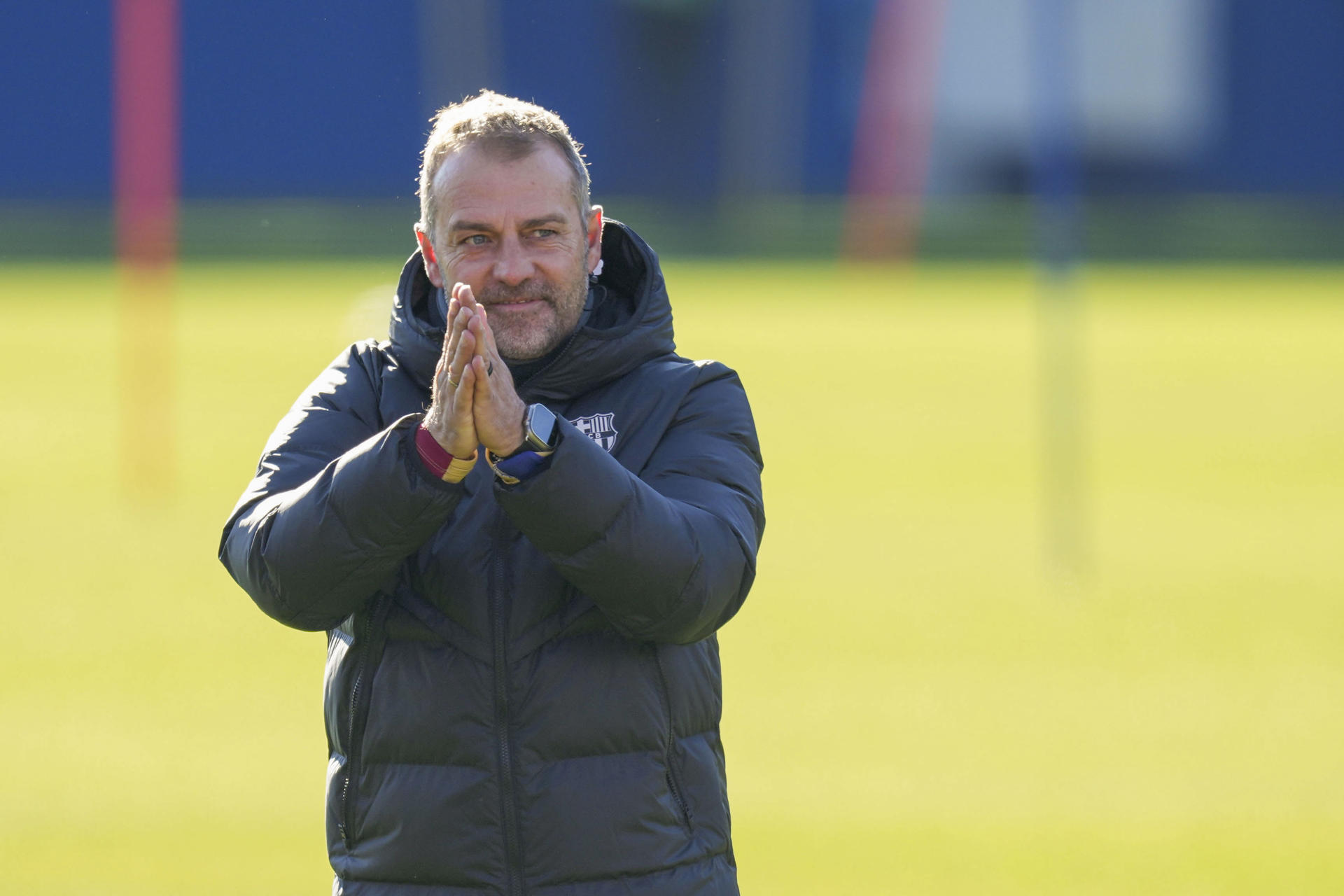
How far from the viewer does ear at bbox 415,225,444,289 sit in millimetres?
2982

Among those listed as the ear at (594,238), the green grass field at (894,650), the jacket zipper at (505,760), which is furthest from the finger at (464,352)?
the green grass field at (894,650)

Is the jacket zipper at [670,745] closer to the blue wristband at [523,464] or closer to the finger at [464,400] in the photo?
the blue wristband at [523,464]

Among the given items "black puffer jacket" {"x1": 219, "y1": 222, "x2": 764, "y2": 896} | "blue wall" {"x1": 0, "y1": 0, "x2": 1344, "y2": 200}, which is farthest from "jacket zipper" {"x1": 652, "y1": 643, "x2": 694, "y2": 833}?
"blue wall" {"x1": 0, "y1": 0, "x2": 1344, "y2": 200}

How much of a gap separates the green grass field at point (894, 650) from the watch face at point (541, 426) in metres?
3.54

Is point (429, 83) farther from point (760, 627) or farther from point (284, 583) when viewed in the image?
point (284, 583)

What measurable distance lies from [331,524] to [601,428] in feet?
1.55

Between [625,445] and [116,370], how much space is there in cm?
1612

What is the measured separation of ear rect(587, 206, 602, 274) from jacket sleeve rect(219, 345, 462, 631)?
0.48m

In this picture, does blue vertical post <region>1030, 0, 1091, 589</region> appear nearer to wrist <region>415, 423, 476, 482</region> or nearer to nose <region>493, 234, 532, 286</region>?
nose <region>493, 234, 532, 286</region>

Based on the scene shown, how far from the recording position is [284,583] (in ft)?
8.94

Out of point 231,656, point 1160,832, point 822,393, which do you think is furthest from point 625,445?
point 822,393

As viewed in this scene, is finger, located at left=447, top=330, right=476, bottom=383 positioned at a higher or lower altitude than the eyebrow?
lower

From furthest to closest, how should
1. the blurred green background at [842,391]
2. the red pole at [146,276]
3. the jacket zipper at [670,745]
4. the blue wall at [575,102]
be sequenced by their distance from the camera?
the blue wall at [575,102], the red pole at [146,276], the blurred green background at [842,391], the jacket zipper at [670,745]

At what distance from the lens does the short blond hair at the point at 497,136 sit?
9.46ft
